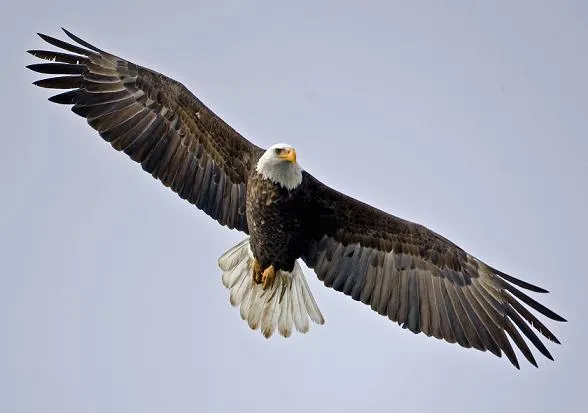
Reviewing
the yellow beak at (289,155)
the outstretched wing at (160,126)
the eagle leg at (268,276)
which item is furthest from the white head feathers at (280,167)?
the eagle leg at (268,276)

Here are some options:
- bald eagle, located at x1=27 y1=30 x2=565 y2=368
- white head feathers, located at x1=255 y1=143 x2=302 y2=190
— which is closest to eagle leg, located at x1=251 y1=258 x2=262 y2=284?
bald eagle, located at x1=27 y1=30 x2=565 y2=368

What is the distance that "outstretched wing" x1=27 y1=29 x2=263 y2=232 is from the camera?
1017 centimetres

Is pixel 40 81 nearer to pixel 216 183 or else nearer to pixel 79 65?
pixel 79 65

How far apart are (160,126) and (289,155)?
133 centimetres

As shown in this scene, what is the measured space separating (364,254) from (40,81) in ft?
10.3

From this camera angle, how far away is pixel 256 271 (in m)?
10.7

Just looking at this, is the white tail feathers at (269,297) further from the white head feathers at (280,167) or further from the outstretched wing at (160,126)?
the white head feathers at (280,167)

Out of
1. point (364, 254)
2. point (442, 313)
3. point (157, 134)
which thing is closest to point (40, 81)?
point (157, 134)

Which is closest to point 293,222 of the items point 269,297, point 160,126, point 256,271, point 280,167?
point 280,167

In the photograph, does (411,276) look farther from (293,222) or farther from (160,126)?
(160,126)

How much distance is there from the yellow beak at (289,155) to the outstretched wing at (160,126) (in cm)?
47

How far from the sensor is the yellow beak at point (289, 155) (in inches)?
381

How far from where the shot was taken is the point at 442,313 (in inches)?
413

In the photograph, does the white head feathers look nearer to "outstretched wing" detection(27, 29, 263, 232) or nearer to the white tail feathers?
"outstretched wing" detection(27, 29, 263, 232)
